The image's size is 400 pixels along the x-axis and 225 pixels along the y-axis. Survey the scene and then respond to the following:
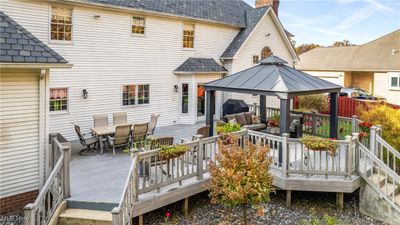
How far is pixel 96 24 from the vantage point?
47.2 ft

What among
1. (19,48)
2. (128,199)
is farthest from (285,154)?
(19,48)

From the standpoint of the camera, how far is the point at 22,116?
8.21 m

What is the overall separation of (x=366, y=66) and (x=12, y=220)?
35.7 m

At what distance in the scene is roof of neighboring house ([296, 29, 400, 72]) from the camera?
33.8 m

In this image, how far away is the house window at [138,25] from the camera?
15883 millimetres

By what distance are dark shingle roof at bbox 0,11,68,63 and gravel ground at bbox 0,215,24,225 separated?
12.4ft

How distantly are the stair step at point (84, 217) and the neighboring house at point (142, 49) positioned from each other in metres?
7.11

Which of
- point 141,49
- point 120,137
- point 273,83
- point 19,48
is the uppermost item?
point 141,49

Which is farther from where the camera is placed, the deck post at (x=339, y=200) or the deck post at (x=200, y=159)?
the deck post at (x=339, y=200)

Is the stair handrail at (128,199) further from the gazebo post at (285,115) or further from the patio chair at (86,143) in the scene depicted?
the patio chair at (86,143)

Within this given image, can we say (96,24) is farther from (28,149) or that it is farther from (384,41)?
(384,41)

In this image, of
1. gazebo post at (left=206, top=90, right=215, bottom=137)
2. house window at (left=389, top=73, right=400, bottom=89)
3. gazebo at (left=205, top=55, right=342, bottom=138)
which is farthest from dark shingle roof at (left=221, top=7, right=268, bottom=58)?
house window at (left=389, top=73, right=400, bottom=89)

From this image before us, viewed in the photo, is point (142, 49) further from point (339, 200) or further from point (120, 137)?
point (339, 200)

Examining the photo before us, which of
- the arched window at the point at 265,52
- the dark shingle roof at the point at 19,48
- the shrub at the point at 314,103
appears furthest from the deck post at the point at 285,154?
the shrub at the point at 314,103
